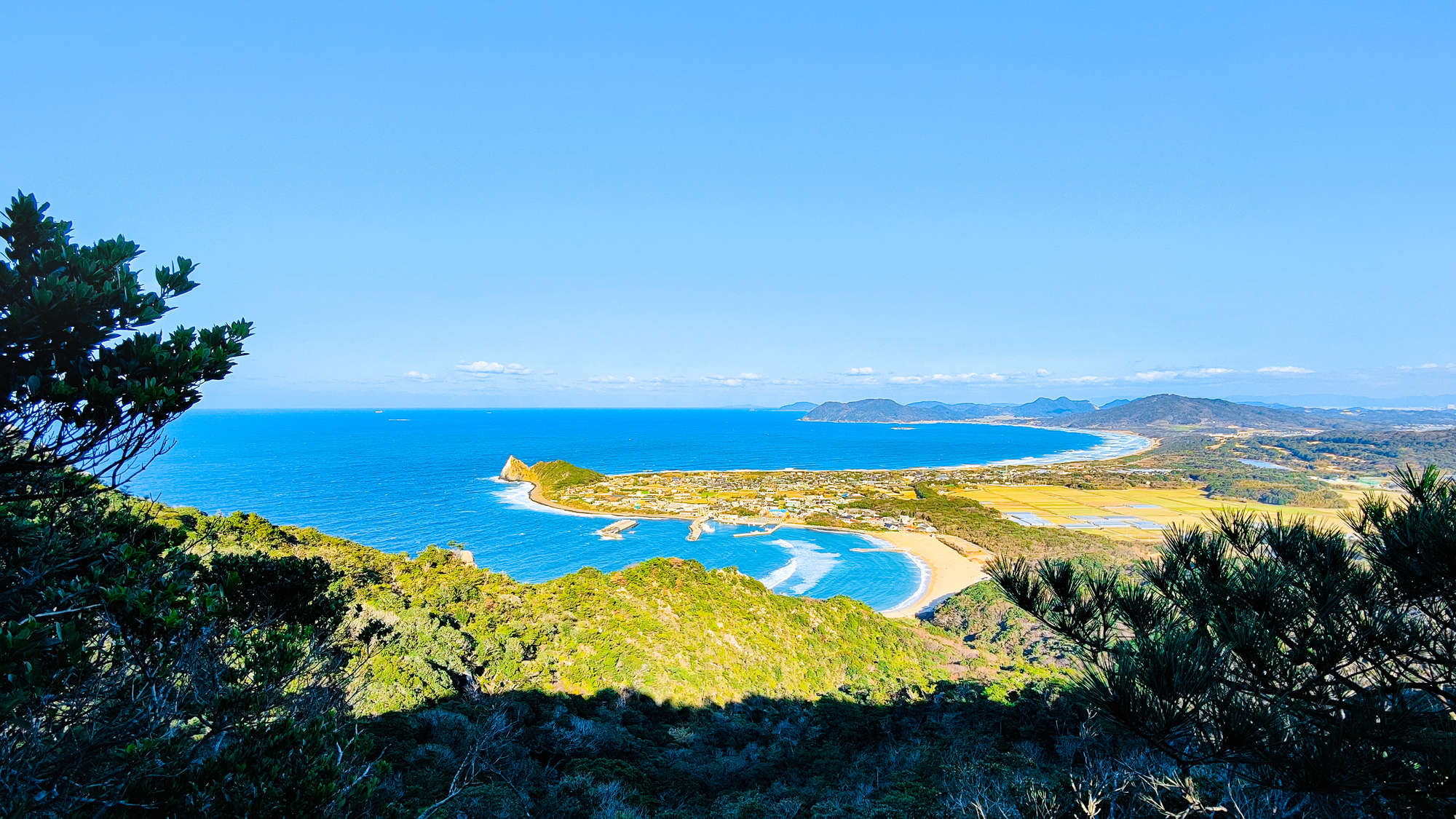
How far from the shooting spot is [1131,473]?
71.8m

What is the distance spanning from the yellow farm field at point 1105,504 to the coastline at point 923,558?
11.5 metres

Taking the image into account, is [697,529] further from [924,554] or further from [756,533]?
[924,554]

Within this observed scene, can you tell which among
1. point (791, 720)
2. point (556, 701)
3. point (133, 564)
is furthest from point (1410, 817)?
point (556, 701)

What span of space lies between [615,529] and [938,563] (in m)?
20.1

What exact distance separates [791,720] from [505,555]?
22.8 m

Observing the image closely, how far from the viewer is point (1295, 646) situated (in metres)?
3.29

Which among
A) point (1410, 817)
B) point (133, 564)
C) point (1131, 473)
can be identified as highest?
A: point (133, 564)

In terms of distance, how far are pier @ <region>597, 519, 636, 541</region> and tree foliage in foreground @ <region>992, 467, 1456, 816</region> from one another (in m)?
33.2

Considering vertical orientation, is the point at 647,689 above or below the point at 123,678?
below

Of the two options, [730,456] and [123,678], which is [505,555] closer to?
[123,678]

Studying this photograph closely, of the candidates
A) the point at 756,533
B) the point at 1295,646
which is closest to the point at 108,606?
the point at 1295,646

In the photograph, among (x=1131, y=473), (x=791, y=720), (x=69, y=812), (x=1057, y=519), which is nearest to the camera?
(x=69, y=812)

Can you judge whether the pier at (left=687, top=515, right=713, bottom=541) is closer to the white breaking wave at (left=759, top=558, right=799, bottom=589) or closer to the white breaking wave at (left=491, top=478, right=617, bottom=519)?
the white breaking wave at (left=491, top=478, right=617, bottom=519)

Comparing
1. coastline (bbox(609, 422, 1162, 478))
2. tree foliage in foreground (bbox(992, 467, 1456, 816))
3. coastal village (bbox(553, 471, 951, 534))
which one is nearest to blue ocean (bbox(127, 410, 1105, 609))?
coastline (bbox(609, 422, 1162, 478))
